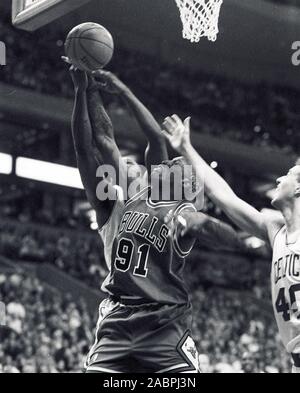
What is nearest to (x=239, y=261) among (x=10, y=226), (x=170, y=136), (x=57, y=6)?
(x=10, y=226)

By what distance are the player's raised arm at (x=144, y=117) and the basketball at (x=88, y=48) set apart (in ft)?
0.31

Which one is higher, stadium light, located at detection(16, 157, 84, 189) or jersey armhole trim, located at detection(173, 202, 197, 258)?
stadium light, located at detection(16, 157, 84, 189)

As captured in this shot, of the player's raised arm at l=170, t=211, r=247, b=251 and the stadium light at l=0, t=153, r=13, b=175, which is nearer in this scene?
the player's raised arm at l=170, t=211, r=247, b=251

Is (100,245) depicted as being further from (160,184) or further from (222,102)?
(160,184)

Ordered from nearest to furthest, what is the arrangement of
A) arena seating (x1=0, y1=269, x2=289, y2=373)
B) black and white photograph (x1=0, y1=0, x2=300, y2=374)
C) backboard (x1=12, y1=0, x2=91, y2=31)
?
backboard (x1=12, y1=0, x2=91, y2=31) < arena seating (x1=0, y1=269, x2=289, y2=373) < black and white photograph (x1=0, y1=0, x2=300, y2=374)

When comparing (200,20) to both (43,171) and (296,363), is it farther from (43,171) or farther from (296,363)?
(43,171)

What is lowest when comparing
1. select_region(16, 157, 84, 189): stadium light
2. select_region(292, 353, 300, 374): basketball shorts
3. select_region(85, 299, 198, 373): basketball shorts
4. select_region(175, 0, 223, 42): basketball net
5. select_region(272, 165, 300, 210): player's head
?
select_region(292, 353, 300, 374): basketball shorts

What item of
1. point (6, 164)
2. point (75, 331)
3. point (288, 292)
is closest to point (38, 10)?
point (288, 292)

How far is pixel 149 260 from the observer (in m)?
4.57

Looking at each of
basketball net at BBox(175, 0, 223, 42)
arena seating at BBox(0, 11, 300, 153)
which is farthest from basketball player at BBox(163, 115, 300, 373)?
arena seating at BBox(0, 11, 300, 153)

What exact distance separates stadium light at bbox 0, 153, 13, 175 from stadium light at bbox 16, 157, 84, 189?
0.42ft

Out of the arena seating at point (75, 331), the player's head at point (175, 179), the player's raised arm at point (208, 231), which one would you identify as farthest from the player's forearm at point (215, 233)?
the arena seating at point (75, 331)

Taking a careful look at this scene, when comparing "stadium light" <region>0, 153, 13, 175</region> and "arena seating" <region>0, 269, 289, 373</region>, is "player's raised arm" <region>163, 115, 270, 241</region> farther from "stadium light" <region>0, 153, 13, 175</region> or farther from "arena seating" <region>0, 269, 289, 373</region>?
"stadium light" <region>0, 153, 13, 175</region>

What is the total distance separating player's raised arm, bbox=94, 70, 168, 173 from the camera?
4684 mm
